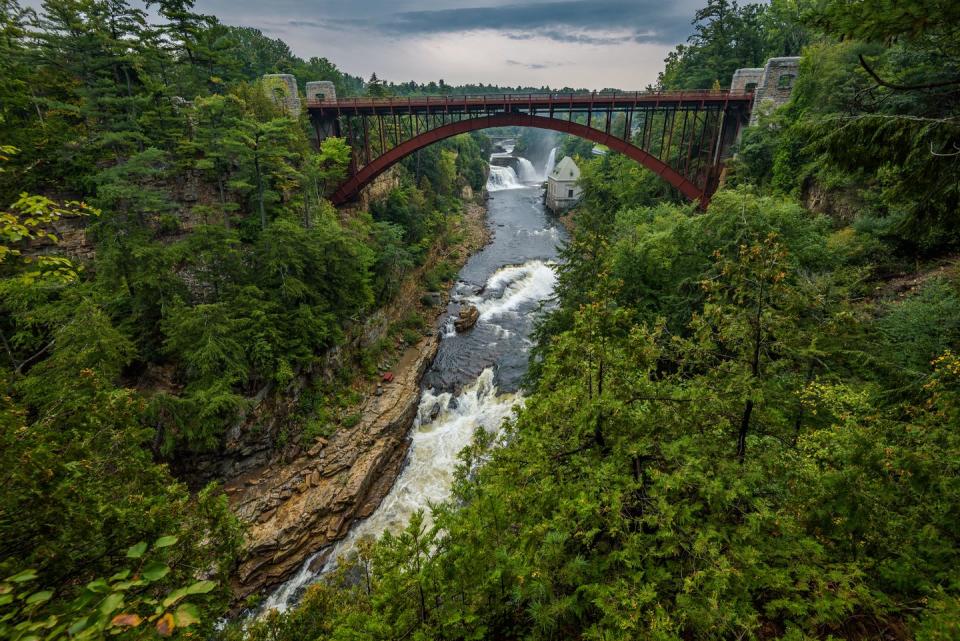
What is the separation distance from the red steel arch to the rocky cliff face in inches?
692

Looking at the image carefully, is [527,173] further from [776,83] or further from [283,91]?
[283,91]

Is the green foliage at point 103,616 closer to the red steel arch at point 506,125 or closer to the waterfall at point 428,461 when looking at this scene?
the waterfall at point 428,461

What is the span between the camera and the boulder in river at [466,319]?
2466cm

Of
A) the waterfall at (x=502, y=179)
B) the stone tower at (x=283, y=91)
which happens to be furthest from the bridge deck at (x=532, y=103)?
the waterfall at (x=502, y=179)

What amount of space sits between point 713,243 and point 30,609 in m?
15.1

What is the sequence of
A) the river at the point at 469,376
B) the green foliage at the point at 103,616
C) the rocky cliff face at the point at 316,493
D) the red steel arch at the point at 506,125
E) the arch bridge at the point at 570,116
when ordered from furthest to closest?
the red steel arch at the point at 506,125 < the arch bridge at the point at 570,116 < the river at the point at 469,376 < the rocky cliff face at the point at 316,493 < the green foliage at the point at 103,616

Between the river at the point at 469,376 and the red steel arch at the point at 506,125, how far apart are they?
1036cm

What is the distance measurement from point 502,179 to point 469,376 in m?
60.2

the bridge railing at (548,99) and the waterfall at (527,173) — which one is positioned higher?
the bridge railing at (548,99)

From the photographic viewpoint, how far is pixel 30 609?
1.76m

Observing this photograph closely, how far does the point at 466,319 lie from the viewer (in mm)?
24875

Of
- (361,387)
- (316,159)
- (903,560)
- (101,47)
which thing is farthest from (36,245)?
(903,560)

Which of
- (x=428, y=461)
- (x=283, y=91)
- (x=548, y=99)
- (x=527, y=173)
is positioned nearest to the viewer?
(x=428, y=461)

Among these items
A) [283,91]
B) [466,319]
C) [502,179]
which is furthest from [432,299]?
[502,179]
